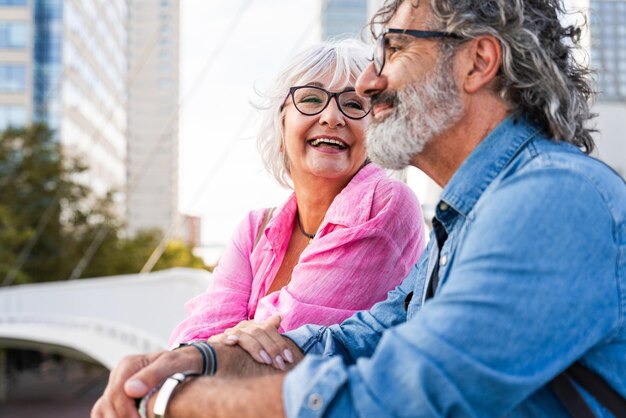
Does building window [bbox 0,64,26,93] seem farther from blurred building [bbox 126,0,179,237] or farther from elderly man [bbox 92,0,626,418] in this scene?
elderly man [bbox 92,0,626,418]

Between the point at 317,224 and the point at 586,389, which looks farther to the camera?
the point at 317,224

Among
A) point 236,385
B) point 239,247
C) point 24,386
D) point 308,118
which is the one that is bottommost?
point 24,386

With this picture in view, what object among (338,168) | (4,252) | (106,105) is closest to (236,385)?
(338,168)

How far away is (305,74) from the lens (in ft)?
6.81

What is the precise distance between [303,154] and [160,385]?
2.90ft

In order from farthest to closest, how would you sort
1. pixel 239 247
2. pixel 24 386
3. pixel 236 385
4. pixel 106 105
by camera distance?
pixel 106 105
pixel 24 386
pixel 239 247
pixel 236 385

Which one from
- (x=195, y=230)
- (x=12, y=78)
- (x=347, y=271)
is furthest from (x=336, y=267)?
(x=12, y=78)

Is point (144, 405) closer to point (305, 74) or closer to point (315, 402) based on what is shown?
point (315, 402)

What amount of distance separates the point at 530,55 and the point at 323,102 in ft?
2.39

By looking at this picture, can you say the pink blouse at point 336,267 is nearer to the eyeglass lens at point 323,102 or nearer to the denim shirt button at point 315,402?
the eyeglass lens at point 323,102

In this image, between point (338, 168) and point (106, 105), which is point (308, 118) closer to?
point (338, 168)

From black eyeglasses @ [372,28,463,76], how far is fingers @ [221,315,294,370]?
0.54 meters

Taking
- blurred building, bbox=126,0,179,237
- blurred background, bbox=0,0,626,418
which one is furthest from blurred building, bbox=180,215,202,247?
blurred building, bbox=126,0,179,237

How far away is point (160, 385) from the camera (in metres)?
1.34
